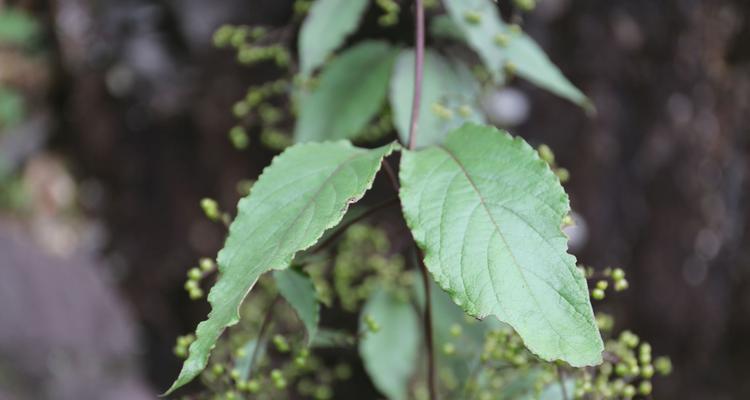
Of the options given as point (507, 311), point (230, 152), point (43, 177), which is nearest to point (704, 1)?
point (230, 152)

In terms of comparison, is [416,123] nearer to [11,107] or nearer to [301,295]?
[301,295]

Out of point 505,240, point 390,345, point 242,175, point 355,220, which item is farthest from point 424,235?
point 242,175

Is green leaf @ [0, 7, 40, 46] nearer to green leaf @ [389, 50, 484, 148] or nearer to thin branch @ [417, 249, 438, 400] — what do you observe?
green leaf @ [389, 50, 484, 148]

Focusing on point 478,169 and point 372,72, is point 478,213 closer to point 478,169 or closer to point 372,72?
point 478,169

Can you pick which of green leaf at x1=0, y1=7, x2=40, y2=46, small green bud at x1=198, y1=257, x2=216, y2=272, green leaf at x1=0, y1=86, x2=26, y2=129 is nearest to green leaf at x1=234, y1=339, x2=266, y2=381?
small green bud at x1=198, y1=257, x2=216, y2=272

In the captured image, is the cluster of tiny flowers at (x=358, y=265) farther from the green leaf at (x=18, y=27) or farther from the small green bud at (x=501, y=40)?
the green leaf at (x=18, y=27)
